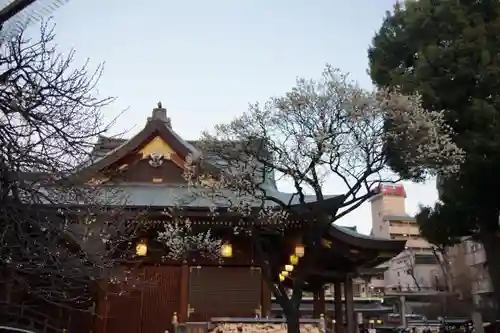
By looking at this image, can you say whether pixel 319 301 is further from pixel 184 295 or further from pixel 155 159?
pixel 155 159

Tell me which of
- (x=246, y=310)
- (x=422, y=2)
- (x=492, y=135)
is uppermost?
(x=422, y=2)

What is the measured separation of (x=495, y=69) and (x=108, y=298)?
546 inches

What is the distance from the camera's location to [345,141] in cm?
1073

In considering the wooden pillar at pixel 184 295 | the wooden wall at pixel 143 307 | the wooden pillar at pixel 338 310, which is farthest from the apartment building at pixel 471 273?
the wooden wall at pixel 143 307

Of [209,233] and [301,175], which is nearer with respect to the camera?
[301,175]

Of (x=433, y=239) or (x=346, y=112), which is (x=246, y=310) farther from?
(x=433, y=239)

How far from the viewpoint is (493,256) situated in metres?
17.5

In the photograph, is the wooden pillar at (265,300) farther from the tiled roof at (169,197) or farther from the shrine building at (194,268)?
the tiled roof at (169,197)

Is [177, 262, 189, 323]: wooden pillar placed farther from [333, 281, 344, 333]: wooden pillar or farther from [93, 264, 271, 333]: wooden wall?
[333, 281, 344, 333]: wooden pillar

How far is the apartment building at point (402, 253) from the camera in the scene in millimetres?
58625

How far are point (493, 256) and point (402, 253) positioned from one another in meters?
45.6

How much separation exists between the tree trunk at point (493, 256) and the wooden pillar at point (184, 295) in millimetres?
10674

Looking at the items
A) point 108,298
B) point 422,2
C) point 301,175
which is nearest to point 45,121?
point 301,175

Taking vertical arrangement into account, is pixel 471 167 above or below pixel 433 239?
above
